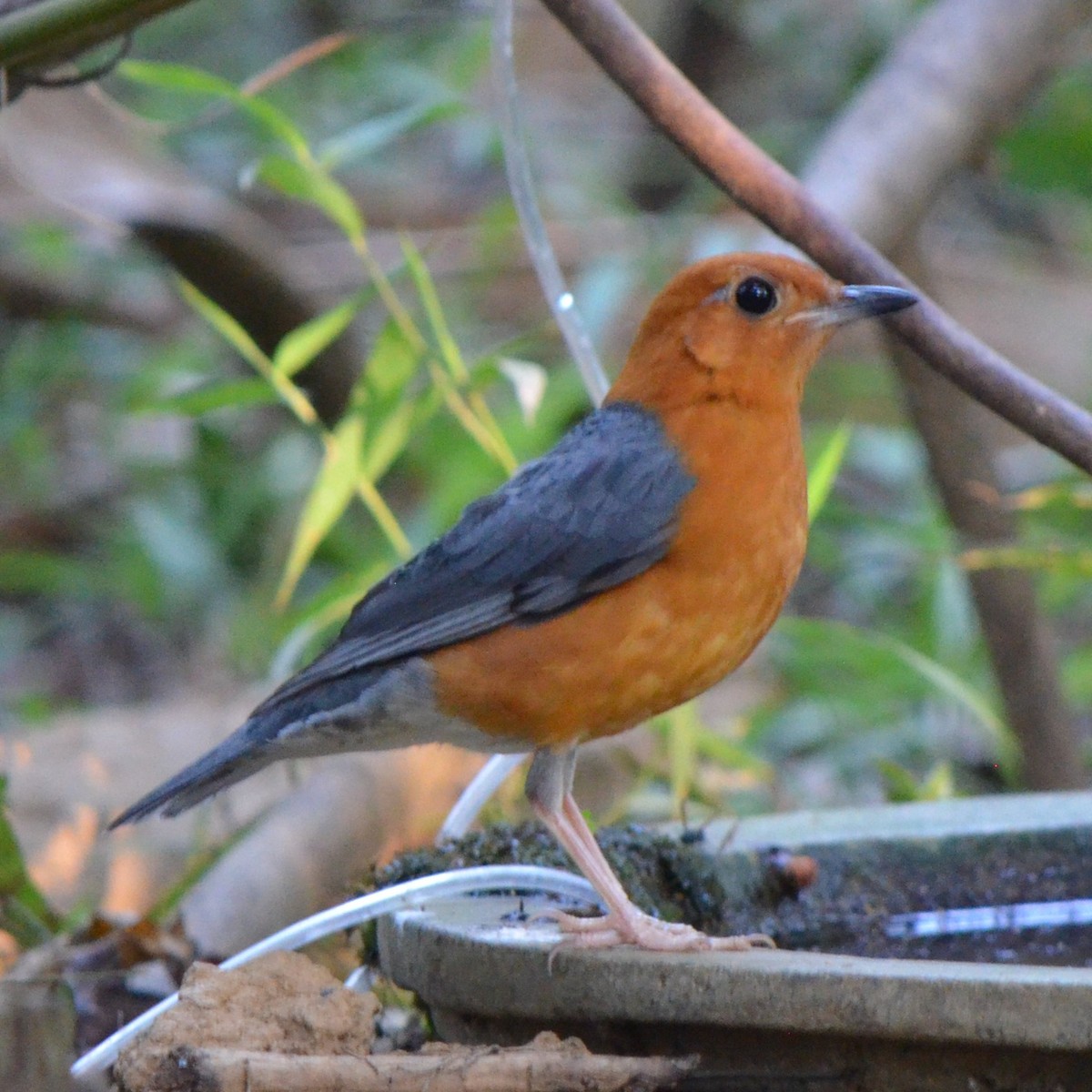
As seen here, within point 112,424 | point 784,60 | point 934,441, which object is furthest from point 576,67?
point 934,441

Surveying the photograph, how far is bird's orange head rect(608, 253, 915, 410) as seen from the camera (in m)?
2.89

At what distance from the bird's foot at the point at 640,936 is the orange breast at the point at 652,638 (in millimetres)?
331

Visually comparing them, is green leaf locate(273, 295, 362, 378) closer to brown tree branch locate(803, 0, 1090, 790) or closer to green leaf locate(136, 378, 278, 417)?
green leaf locate(136, 378, 278, 417)

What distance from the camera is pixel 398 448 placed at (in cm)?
442

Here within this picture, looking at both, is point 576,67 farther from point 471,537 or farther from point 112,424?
point 471,537

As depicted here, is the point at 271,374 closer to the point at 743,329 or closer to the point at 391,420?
the point at 391,420

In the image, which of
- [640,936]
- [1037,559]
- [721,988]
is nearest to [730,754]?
[1037,559]

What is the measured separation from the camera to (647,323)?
3.00 m

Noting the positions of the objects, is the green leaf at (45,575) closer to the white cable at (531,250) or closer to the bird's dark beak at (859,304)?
the white cable at (531,250)

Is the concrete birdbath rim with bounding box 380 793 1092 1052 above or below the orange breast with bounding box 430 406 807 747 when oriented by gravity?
below

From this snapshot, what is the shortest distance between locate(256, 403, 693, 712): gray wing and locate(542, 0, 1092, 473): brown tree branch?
0.41 m

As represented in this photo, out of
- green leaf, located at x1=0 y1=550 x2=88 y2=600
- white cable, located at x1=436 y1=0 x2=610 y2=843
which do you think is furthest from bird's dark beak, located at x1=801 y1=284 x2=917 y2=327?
green leaf, located at x1=0 y1=550 x2=88 y2=600

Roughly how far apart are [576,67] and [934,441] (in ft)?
35.8

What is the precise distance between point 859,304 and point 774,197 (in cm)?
23
